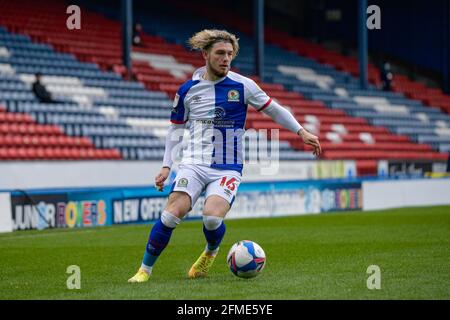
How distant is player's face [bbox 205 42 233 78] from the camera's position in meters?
8.97

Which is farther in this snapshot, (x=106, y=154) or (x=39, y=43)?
(x=39, y=43)

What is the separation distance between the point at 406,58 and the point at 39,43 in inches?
785

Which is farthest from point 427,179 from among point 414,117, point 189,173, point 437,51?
point 189,173

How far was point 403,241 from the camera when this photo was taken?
13.7 metres

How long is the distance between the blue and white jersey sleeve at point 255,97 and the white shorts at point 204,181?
691mm

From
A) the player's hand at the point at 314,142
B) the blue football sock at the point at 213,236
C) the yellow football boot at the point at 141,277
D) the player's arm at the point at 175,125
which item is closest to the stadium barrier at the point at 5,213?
the player's arm at the point at 175,125

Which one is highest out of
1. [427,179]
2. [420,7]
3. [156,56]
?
[420,7]

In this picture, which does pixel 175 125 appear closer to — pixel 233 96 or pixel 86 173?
pixel 233 96

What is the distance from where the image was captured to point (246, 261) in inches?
352

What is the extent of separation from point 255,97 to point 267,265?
217 cm

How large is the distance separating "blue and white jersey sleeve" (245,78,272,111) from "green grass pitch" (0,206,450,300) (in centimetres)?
166

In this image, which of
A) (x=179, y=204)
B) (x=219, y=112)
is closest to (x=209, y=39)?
(x=219, y=112)
